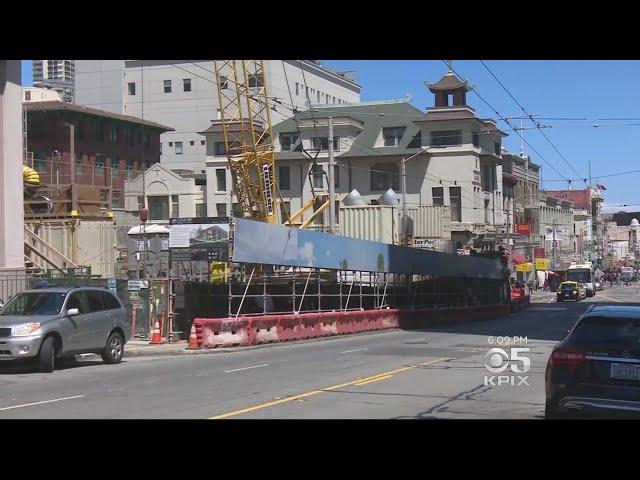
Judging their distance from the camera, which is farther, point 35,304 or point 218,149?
point 218,149

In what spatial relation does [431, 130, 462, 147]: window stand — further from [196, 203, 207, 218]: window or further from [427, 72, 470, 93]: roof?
[196, 203, 207, 218]: window

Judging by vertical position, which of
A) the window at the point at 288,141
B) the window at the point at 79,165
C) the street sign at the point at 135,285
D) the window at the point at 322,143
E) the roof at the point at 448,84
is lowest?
the street sign at the point at 135,285

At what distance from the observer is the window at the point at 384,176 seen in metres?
74.7

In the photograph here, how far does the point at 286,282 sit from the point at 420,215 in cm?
3291

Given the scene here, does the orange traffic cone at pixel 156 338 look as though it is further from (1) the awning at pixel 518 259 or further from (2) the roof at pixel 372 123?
(1) the awning at pixel 518 259

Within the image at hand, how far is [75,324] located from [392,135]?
194ft

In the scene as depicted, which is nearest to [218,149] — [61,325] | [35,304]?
[35,304]

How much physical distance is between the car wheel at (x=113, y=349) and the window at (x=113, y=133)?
57.8m

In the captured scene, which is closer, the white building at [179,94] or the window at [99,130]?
the window at [99,130]

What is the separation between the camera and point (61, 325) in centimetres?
1873

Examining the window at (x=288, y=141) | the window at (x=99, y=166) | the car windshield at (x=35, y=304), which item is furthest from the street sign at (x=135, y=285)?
the window at (x=288, y=141)

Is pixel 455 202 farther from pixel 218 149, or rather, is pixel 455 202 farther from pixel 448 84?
pixel 218 149
